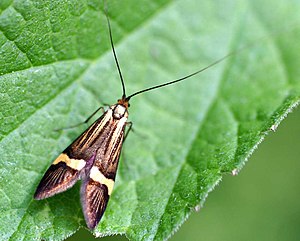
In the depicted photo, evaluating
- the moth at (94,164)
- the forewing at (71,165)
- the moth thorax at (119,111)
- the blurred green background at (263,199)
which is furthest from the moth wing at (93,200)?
the blurred green background at (263,199)

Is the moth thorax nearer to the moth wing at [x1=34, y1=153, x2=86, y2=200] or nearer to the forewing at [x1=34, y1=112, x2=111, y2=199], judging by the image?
the forewing at [x1=34, y1=112, x2=111, y2=199]

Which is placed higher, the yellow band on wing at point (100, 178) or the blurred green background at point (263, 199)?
the yellow band on wing at point (100, 178)

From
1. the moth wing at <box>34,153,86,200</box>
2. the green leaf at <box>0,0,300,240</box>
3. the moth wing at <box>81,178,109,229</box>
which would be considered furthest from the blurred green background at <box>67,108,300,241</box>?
the moth wing at <box>34,153,86,200</box>

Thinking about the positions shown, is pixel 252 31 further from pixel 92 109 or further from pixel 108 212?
pixel 108 212

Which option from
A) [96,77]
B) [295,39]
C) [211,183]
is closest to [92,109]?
[96,77]

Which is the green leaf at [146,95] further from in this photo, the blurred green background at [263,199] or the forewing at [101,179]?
the blurred green background at [263,199]

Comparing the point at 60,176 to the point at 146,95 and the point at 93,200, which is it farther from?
the point at 146,95
